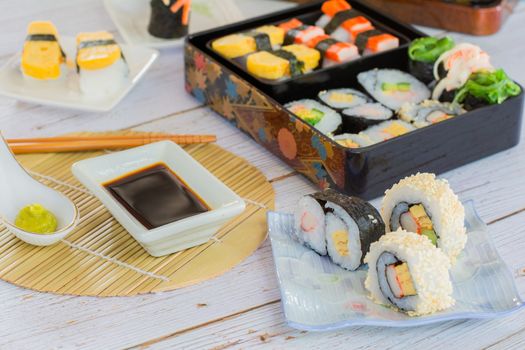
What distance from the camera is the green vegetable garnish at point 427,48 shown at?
2.19 m

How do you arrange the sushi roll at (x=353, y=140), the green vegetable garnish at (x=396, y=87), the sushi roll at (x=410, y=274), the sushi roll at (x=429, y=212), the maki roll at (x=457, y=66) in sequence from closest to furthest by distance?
the sushi roll at (x=410, y=274), the sushi roll at (x=429, y=212), the sushi roll at (x=353, y=140), the maki roll at (x=457, y=66), the green vegetable garnish at (x=396, y=87)

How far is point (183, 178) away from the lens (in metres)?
1.82

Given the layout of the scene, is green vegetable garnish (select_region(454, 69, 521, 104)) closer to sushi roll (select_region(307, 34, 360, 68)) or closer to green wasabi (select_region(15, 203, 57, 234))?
sushi roll (select_region(307, 34, 360, 68))

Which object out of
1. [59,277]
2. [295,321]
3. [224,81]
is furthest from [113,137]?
[295,321]

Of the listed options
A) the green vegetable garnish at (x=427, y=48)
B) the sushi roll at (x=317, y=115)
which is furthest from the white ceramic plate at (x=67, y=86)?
the green vegetable garnish at (x=427, y=48)

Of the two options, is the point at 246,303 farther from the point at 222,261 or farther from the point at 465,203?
the point at 465,203

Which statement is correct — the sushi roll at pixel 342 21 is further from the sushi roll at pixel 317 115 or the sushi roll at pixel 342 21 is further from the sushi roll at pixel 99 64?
the sushi roll at pixel 99 64

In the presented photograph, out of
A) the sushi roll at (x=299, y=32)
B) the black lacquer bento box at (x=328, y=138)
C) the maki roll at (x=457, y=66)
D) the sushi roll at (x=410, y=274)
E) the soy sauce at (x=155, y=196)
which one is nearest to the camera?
the sushi roll at (x=410, y=274)

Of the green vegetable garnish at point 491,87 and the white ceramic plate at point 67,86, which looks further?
the white ceramic plate at point 67,86

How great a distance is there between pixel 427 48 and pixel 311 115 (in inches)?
14.8

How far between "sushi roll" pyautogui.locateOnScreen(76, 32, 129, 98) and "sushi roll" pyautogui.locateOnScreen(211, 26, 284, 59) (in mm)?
244

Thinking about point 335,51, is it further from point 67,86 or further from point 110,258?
point 110,258

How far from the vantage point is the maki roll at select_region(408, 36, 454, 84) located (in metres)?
2.19

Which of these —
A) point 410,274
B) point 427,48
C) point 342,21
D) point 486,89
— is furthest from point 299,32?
point 410,274
